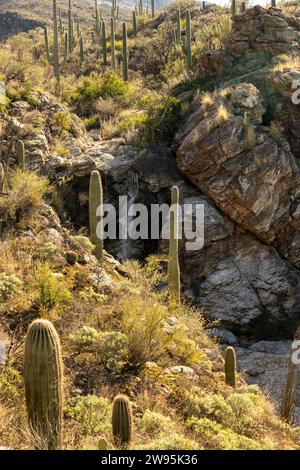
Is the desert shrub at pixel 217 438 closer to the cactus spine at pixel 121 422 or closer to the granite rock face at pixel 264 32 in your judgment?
the cactus spine at pixel 121 422

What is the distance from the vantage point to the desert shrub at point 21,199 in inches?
409

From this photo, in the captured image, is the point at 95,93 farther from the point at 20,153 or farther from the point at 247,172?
the point at 247,172

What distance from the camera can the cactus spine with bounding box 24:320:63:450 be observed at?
4.61 metres

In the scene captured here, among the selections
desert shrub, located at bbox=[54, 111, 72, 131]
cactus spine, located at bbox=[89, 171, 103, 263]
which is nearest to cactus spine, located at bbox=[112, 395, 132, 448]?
cactus spine, located at bbox=[89, 171, 103, 263]

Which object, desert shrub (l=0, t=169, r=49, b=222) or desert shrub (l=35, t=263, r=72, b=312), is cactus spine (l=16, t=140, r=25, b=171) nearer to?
desert shrub (l=0, t=169, r=49, b=222)

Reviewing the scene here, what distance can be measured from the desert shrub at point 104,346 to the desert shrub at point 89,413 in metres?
0.97

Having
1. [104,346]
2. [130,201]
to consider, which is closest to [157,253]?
[130,201]

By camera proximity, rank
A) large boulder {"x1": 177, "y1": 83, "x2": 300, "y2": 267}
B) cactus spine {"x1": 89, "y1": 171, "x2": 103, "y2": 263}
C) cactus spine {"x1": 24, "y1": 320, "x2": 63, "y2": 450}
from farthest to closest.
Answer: large boulder {"x1": 177, "y1": 83, "x2": 300, "y2": 267}
cactus spine {"x1": 89, "y1": 171, "x2": 103, "y2": 263}
cactus spine {"x1": 24, "y1": 320, "x2": 63, "y2": 450}

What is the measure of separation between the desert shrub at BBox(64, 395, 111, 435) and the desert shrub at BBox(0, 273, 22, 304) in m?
2.37

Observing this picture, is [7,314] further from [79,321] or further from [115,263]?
[115,263]

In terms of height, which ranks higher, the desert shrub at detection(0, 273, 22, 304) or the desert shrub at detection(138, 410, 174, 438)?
the desert shrub at detection(0, 273, 22, 304)

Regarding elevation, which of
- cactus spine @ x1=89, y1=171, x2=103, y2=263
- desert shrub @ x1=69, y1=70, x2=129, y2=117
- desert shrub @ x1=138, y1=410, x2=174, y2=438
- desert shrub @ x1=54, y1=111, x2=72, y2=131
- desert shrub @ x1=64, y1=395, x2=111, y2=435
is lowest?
desert shrub @ x1=138, y1=410, x2=174, y2=438

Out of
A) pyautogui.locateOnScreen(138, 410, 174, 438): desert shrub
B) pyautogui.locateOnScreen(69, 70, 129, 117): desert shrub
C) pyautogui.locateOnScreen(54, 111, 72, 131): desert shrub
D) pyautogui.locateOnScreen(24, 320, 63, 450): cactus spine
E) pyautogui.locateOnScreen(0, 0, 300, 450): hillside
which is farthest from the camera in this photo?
pyautogui.locateOnScreen(69, 70, 129, 117): desert shrub

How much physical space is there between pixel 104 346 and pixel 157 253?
27.7 feet
